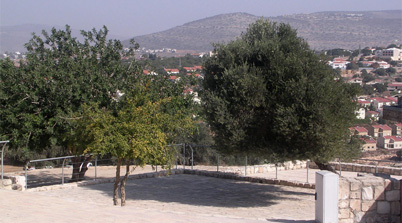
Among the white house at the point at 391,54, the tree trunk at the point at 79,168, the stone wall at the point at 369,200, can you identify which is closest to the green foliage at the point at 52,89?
the tree trunk at the point at 79,168

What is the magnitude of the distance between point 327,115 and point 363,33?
651 feet

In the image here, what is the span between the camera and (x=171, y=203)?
1418 cm

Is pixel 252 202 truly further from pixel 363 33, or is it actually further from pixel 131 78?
pixel 363 33

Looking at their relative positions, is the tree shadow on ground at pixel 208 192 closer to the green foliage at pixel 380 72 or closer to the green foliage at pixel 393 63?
the green foliage at pixel 380 72

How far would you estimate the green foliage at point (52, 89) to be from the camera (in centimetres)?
1566

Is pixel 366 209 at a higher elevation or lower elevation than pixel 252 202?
higher

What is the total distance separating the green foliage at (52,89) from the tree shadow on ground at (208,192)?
265 cm

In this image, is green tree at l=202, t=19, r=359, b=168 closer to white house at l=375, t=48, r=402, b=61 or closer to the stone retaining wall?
the stone retaining wall

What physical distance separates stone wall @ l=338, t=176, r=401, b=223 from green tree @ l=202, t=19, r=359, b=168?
8.90 feet

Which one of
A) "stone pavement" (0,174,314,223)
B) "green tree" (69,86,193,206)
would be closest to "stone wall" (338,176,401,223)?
"stone pavement" (0,174,314,223)

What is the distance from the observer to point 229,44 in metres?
14.7

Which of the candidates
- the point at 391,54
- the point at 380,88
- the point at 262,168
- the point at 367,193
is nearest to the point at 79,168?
the point at 262,168

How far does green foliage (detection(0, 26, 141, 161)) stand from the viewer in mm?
15656

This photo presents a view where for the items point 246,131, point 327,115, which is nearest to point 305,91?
point 327,115
